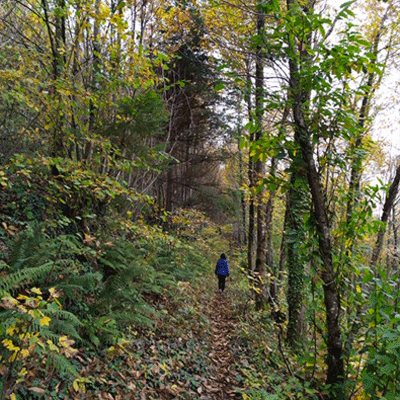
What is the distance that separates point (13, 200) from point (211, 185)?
1087cm

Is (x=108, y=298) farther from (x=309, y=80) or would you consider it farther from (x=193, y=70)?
(x=193, y=70)

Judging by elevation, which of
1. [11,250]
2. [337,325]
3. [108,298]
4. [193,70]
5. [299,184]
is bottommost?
[108,298]

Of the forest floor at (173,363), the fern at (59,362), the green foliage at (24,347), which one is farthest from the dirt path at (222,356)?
the green foliage at (24,347)

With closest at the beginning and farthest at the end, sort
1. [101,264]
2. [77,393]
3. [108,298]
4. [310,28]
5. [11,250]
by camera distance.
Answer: [310,28], [77,393], [11,250], [108,298], [101,264]

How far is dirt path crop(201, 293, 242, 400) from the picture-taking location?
15.5 ft

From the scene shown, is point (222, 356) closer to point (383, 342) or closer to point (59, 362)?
point (59, 362)

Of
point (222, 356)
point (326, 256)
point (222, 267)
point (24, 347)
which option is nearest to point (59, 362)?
point (24, 347)

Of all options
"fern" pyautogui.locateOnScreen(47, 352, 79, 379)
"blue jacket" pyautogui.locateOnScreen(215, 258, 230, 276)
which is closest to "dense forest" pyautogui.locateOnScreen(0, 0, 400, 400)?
"fern" pyautogui.locateOnScreen(47, 352, 79, 379)

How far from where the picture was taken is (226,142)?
49.3 ft

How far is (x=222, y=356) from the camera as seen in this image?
6188 mm

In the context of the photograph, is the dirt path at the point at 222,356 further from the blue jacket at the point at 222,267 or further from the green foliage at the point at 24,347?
the green foliage at the point at 24,347

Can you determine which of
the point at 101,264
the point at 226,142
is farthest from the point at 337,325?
the point at 226,142

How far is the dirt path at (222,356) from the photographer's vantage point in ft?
15.5

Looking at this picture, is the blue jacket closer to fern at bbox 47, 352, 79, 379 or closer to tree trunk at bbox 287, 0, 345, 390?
tree trunk at bbox 287, 0, 345, 390
